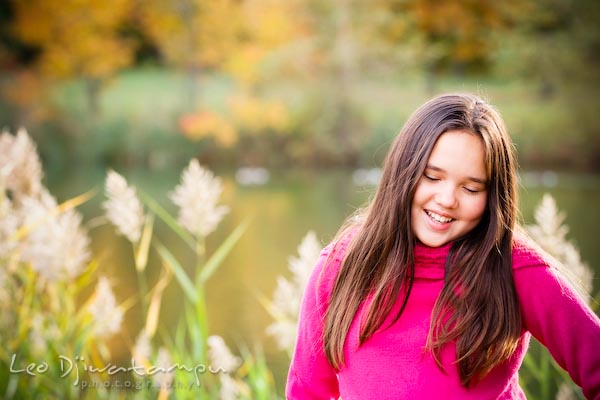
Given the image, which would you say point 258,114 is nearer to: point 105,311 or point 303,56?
point 303,56

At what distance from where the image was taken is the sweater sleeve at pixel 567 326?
861 millimetres

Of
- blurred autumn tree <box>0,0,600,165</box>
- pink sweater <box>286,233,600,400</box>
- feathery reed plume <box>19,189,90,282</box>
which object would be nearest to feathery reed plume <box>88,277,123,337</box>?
feathery reed plume <box>19,189,90,282</box>

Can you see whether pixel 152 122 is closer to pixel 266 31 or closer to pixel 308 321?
pixel 266 31

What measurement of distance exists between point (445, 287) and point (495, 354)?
0.33 feet

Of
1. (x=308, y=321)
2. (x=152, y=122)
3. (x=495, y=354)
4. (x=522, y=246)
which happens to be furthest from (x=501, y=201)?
(x=152, y=122)

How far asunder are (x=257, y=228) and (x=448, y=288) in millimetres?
3978

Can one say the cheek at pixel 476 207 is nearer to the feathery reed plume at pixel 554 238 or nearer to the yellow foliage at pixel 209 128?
the feathery reed plume at pixel 554 238

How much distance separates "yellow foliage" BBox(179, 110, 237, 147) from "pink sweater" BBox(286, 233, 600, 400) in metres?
6.15

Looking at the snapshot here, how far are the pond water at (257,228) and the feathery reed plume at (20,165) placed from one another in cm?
78

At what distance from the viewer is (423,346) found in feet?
2.99

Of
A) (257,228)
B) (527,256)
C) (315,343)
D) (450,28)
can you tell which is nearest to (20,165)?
(315,343)

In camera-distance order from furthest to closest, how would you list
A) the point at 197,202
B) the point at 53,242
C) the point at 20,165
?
the point at 20,165, the point at 53,242, the point at 197,202

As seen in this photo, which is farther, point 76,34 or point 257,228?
point 76,34

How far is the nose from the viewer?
90 centimetres
